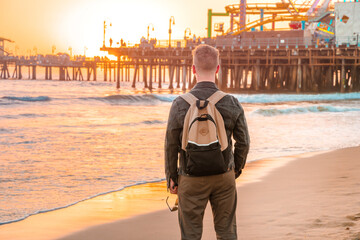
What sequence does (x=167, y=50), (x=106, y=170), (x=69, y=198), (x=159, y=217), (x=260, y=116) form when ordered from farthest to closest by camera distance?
1. (x=167, y=50)
2. (x=260, y=116)
3. (x=106, y=170)
4. (x=69, y=198)
5. (x=159, y=217)

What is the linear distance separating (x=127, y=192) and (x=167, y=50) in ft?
152

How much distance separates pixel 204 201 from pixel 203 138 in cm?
40

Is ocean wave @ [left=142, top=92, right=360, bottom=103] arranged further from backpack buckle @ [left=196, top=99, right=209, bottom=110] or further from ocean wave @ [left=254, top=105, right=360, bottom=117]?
backpack buckle @ [left=196, top=99, right=209, bottom=110]

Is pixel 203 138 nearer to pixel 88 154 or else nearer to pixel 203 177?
pixel 203 177

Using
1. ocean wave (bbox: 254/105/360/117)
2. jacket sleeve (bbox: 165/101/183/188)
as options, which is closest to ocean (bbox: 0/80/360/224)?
jacket sleeve (bbox: 165/101/183/188)

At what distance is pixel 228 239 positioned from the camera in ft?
11.5

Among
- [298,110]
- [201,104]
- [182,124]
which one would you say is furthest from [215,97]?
[298,110]

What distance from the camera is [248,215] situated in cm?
588

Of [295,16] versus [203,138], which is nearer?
[203,138]

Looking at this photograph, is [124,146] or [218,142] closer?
[218,142]

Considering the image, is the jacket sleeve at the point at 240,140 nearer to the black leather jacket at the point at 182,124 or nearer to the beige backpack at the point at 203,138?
the black leather jacket at the point at 182,124

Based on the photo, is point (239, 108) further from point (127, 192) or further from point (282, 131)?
point (282, 131)

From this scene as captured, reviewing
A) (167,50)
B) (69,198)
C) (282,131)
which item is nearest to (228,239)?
(69,198)

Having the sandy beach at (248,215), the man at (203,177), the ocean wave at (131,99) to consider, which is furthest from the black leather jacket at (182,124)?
the ocean wave at (131,99)
